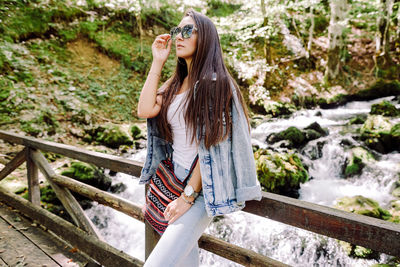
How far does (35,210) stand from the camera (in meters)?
3.45

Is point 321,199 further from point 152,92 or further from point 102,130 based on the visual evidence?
point 102,130

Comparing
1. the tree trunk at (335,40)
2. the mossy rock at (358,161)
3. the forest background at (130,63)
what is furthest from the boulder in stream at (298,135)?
the tree trunk at (335,40)

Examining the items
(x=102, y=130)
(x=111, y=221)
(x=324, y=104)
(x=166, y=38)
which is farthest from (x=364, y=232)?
(x=324, y=104)

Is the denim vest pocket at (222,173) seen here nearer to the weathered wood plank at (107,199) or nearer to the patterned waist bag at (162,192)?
the patterned waist bag at (162,192)

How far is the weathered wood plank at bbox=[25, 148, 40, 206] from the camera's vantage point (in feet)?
11.6

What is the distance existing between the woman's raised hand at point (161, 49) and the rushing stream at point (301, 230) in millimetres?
3460

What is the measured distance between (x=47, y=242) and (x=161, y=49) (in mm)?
2787

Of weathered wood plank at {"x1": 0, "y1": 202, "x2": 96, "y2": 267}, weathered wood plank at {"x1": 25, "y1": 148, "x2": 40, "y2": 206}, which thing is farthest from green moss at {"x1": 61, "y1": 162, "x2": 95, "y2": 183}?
weathered wood plank at {"x1": 25, "y1": 148, "x2": 40, "y2": 206}

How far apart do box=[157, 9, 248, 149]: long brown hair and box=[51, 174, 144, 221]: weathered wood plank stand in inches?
41.8

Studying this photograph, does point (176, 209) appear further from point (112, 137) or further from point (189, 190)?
point (112, 137)

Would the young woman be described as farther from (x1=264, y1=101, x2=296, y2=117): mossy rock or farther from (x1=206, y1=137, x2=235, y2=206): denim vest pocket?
(x1=264, y1=101, x2=296, y2=117): mossy rock

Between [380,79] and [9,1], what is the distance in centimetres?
1561

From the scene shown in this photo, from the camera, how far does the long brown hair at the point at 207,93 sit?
4.79 feet

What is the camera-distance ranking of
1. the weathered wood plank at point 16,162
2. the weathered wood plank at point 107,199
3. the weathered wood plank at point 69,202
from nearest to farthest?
the weathered wood plank at point 107,199 → the weathered wood plank at point 69,202 → the weathered wood plank at point 16,162
